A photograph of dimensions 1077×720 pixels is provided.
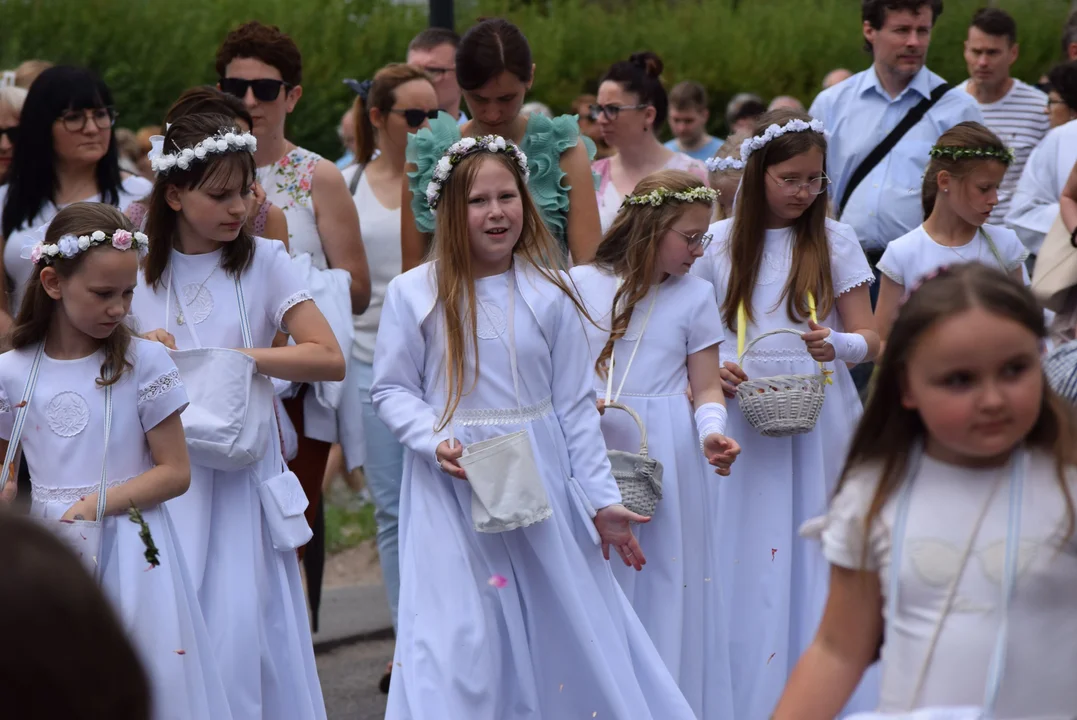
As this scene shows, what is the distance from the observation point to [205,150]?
5.34m

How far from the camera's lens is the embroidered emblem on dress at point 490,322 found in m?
5.18

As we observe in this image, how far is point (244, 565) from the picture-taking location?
5.23 metres

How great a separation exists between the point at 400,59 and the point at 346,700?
8284mm

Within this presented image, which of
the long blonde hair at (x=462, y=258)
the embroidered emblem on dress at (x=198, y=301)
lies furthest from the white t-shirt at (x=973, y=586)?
the embroidered emblem on dress at (x=198, y=301)

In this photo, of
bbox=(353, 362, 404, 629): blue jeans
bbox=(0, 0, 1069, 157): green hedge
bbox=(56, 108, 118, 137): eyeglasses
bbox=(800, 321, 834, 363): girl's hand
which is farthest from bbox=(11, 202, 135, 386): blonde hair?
bbox=(0, 0, 1069, 157): green hedge

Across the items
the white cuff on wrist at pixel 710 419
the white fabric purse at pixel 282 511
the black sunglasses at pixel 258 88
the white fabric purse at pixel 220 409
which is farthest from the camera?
the black sunglasses at pixel 258 88

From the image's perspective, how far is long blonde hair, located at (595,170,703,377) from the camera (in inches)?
235

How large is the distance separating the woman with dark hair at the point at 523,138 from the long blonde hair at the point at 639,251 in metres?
0.30

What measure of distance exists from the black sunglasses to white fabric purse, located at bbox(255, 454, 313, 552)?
1.93 m

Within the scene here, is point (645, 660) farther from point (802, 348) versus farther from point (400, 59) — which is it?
point (400, 59)

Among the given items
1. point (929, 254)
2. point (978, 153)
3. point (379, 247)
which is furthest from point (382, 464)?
point (978, 153)

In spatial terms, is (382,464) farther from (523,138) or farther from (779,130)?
(779,130)

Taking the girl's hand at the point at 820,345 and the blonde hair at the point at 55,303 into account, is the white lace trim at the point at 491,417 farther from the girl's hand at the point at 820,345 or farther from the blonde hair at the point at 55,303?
the girl's hand at the point at 820,345

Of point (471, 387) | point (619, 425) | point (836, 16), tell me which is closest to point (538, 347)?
point (471, 387)
